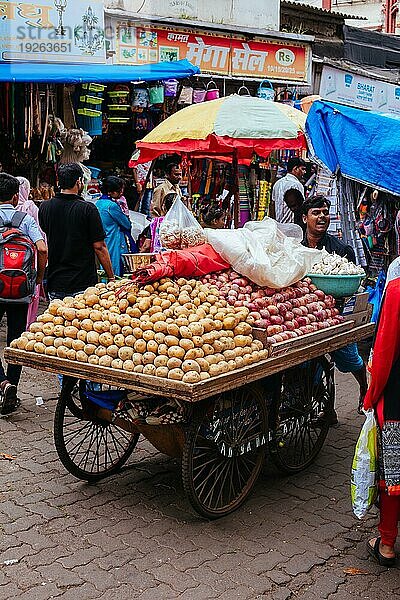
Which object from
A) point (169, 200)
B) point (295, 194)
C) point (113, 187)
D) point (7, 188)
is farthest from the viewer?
point (295, 194)

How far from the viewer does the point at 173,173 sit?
10.3m

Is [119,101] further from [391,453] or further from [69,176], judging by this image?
[391,453]

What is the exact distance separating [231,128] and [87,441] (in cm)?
370

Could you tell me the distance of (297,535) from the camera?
414 centimetres

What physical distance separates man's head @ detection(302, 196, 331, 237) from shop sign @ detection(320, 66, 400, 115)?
846cm

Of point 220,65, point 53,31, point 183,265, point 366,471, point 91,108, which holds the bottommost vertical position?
point 366,471

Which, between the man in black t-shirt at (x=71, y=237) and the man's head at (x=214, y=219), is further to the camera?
the man's head at (x=214, y=219)

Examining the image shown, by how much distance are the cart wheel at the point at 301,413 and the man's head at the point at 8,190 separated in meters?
2.76

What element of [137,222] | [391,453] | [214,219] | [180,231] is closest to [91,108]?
[137,222]

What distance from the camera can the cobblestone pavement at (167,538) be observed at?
3600 mm

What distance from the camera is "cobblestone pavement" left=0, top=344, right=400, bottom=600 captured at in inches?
142

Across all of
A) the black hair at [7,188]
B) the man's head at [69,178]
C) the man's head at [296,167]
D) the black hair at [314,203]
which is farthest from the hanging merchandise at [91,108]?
the black hair at [314,203]

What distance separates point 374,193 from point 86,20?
547 centimetres

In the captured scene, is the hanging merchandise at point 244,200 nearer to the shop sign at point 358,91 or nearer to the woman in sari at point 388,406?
the shop sign at point 358,91
